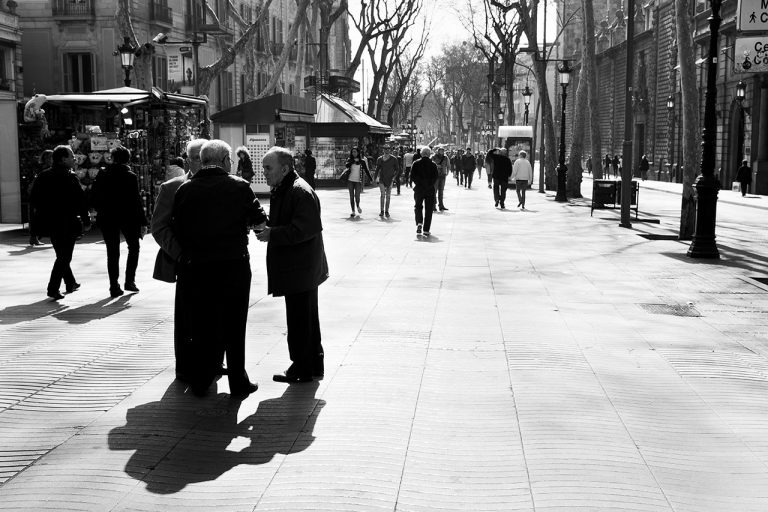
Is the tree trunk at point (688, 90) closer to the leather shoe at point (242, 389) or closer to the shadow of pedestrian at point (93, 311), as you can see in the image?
the shadow of pedestrian at point (93, 311)

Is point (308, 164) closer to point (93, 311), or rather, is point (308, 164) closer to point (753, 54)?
point (753, 54)

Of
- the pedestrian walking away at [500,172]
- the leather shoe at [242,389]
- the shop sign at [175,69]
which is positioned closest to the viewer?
the leather shoe at [242,389]

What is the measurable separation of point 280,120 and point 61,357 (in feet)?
80.6

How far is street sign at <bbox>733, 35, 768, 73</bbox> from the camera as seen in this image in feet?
43.6

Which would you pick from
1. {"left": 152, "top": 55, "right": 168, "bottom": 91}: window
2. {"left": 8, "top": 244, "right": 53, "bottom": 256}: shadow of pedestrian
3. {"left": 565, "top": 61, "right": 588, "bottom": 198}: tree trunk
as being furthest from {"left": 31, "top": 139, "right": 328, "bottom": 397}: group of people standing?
{"left": 152, "top": 55, "right": 168, "bottom": 91}: window

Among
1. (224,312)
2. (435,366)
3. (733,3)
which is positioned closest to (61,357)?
(224,312)

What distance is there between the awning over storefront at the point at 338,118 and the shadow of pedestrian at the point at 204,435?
33770mm

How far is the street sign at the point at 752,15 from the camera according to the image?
41.4ft

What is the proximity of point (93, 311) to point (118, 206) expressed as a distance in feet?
5.71

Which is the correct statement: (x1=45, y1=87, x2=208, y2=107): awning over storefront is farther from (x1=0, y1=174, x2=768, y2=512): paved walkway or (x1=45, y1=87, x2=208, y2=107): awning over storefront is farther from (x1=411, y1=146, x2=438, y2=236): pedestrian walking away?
(x1=0, y1=174, x2=768, y2=512): paved walkway

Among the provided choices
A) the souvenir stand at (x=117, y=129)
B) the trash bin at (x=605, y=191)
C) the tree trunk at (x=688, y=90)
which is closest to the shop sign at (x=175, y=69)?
the souvenir stand at (x=117, y=129)

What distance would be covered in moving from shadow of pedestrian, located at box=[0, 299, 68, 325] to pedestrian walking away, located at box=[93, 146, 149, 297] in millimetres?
911

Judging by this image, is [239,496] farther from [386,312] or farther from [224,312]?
[386,312]

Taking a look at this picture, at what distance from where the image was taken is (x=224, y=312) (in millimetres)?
6457
